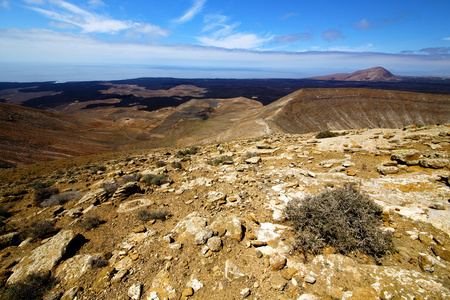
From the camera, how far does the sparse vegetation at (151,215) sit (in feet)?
16.4

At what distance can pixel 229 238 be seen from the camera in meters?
3.96

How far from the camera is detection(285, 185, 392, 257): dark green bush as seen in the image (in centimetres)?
332

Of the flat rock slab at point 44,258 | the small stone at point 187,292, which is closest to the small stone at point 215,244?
the small stone at point 187,292

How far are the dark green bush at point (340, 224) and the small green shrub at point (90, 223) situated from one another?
196 inches

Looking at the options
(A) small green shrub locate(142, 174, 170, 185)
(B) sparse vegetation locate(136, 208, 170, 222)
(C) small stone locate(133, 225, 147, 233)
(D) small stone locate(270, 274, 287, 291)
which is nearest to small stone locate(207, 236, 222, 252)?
(D) small stone locate(270, 274, 287, 291)

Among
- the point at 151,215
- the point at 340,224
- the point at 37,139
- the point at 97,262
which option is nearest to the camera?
the point at 340,224

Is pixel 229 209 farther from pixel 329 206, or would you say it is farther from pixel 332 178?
pixel 332 178

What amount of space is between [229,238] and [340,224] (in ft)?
7.26

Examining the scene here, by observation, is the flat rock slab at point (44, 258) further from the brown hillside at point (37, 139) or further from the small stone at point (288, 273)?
the brown hillside at point (37, 139)

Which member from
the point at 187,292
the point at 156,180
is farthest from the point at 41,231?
the point at 187,292

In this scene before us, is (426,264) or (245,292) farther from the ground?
(426,264)

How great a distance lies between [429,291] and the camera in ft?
8.34

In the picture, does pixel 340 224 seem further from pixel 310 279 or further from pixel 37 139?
pixel 37 139

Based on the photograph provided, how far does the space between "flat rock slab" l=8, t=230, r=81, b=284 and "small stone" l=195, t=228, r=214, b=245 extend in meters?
2.87
